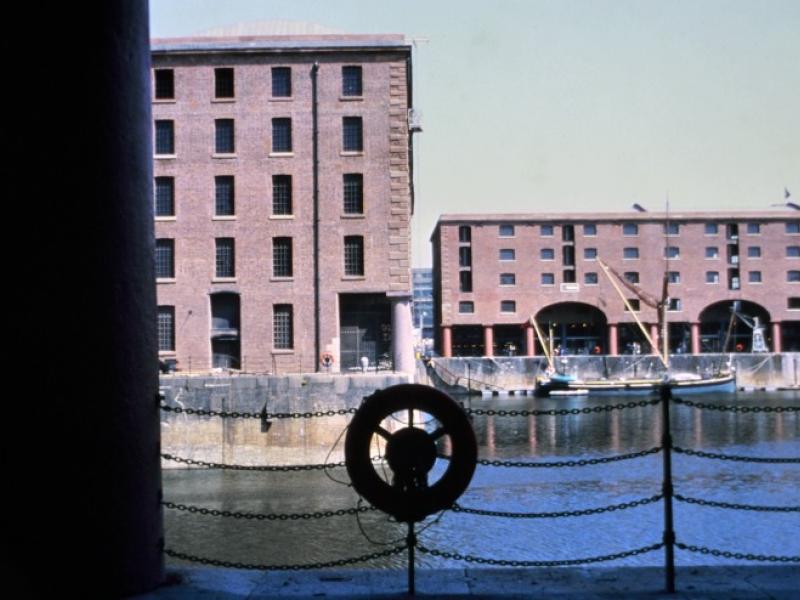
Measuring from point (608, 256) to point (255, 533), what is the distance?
53.9 meters

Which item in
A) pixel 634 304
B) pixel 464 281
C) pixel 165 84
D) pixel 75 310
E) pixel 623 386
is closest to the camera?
pixel 75 310

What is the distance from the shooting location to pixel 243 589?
5387 millimetres

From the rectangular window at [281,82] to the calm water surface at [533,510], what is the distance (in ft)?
57.8

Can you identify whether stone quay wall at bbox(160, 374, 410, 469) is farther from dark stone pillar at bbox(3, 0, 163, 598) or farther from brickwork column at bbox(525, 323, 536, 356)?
brickwork column at bbox(525, 323, 536, 356)

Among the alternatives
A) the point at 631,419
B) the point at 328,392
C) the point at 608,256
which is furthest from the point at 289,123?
the point at 608,256

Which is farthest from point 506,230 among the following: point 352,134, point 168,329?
point 168,329

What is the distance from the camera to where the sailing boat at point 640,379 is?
63.0 m

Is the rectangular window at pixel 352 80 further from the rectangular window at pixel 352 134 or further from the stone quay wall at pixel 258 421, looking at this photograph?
the stone quay wall at pixel 258 421

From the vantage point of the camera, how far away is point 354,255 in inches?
1500

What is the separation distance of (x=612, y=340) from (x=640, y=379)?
13.2 ft

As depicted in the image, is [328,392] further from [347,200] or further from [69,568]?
[69,568]

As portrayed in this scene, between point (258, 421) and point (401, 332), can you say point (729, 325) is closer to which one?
point (401, 332)

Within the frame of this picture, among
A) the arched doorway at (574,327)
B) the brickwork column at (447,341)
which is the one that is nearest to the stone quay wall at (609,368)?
the brickwork column at (447,341)

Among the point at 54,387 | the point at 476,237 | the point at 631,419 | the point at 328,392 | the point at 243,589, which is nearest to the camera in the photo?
the point at 54,387
